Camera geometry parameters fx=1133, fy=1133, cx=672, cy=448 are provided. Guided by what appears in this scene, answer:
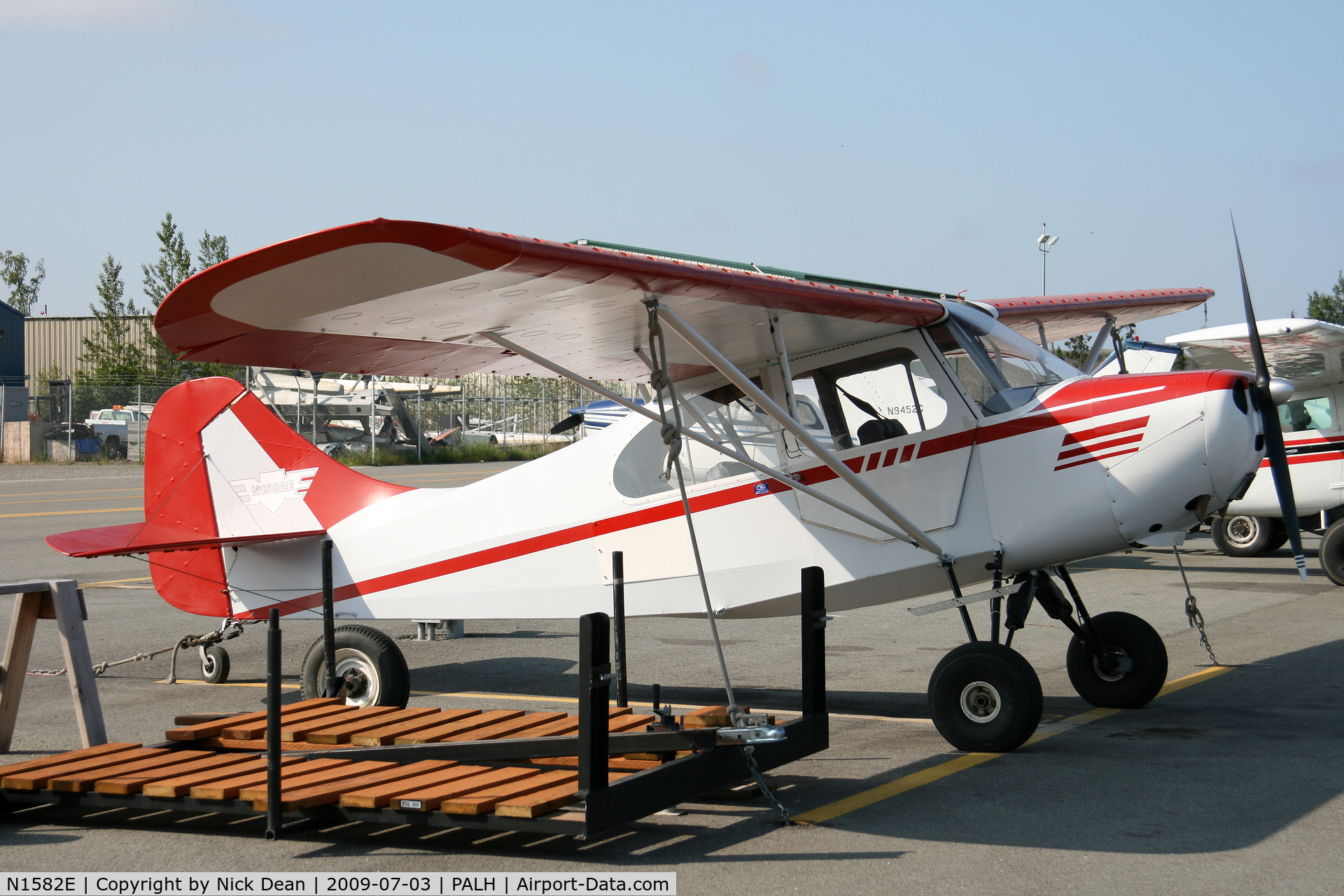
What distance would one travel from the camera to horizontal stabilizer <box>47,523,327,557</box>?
7434 mm

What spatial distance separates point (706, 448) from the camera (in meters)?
7.46

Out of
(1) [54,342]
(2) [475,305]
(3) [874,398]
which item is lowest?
(3) [874,398]

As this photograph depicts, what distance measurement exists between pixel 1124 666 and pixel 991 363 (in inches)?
89.7

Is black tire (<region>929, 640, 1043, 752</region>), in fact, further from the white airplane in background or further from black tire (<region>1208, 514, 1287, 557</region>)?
black tire (<region>1208, 514, 1287, 557</region>)

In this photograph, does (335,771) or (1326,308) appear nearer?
(335,771)

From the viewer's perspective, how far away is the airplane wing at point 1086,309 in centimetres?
910

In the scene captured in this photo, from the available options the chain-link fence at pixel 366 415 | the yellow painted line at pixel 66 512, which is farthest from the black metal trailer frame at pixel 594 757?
the chain-link fence at pixel 366 415

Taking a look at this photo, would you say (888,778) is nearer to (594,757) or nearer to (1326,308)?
(594,757)

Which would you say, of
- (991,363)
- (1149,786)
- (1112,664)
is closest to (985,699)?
(1149,786)

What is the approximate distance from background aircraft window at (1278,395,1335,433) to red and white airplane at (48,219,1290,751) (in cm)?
965

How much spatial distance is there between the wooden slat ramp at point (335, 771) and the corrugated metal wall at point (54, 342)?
69.7 metres

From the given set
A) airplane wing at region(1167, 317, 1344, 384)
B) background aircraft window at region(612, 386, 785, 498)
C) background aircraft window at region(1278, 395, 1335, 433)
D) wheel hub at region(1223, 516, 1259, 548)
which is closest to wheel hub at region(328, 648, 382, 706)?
background aircraft window at region(612, 386, 785, 498)

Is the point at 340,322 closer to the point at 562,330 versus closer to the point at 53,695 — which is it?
the point at 562,330

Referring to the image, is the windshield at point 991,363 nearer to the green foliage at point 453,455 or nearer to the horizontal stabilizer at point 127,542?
the horizontal stabilizer at point 127,542
